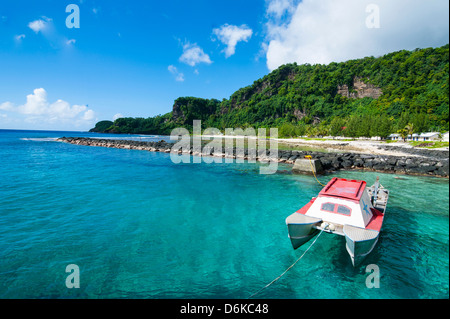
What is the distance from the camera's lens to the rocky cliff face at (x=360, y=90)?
446 feet

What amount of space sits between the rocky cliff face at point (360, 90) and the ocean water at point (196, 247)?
152 m

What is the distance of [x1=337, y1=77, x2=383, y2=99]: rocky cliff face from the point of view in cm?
13580

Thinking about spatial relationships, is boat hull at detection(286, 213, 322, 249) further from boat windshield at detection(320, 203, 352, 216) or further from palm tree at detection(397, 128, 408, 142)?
palm tree at detection(397, 128, 408, 142)

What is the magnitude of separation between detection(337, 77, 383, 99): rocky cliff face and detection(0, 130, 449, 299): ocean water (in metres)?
152

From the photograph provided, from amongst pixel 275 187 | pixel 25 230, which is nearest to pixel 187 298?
pixel 25 230

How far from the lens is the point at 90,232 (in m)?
11.3

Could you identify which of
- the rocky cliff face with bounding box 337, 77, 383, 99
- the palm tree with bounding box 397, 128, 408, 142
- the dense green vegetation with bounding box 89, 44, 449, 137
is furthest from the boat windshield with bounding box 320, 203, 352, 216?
the rocky cliff face with bounding box 337, 77, 383, 99

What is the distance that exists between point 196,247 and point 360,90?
17835 centimetres

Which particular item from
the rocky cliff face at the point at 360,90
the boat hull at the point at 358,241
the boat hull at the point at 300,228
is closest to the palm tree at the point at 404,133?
the rocky cliff face at the point at 360,90

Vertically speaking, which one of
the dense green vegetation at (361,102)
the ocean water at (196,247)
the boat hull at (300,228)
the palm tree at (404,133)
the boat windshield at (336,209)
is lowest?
the ocean water at (196,247)

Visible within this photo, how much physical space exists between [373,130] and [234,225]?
9317 cm

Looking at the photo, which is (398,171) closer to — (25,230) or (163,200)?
(163,200)

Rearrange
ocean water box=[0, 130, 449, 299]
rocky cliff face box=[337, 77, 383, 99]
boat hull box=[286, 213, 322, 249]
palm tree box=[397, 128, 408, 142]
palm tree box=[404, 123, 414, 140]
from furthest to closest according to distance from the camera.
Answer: rocky cliff face box=[337, 77, 383, 99], palm tree box=[397, 128, 408, 142], palm tree box=[404, 123, 414, 140], boat hull box=[286, 213, 322, 249], ocean water box=[0, 130, 449, 299]

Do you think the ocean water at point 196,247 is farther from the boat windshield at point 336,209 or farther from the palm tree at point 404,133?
the palm tree at point 404,133
